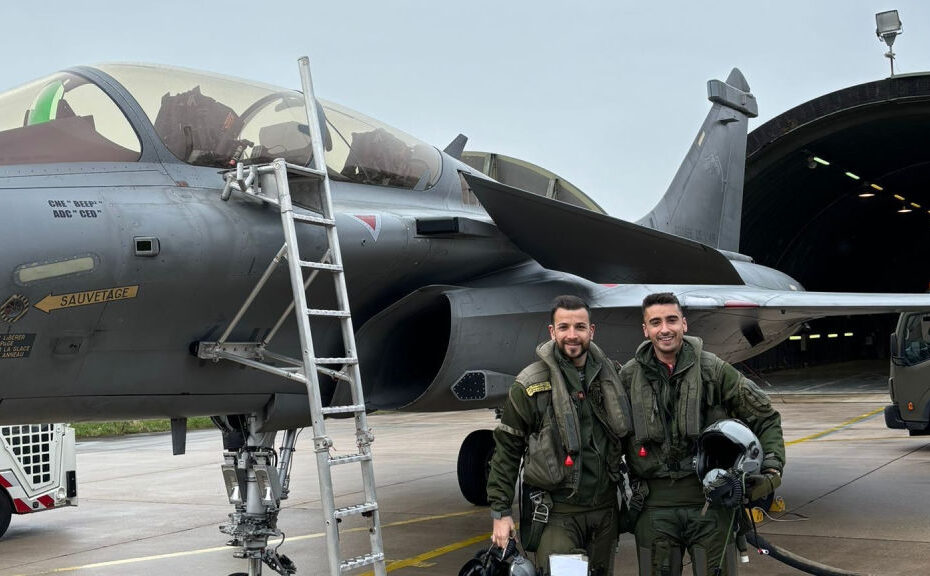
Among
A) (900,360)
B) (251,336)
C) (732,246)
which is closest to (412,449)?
(732,246)

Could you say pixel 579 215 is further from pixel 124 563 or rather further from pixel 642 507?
pixel 124 563

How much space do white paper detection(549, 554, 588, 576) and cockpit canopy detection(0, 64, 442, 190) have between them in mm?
2779

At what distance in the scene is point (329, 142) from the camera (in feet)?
19.3

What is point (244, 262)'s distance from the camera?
4.91m

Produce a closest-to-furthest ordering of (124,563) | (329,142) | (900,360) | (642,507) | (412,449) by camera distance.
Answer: (642,507)
(329,142)
(124,563)
(900,360)
(412,449)

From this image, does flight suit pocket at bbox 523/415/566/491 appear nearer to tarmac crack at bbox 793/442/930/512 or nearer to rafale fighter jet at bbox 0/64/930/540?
rafale fighter jet at bbox 0/64/930/540

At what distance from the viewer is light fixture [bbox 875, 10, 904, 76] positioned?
68.7 feet

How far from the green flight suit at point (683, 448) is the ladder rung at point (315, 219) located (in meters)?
1.90

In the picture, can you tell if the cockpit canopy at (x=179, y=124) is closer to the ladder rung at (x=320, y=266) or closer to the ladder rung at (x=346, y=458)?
the ladder rung at (x=320, y=266)

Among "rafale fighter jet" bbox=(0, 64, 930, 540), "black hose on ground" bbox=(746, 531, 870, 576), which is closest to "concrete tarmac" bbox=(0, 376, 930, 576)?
"black hose on ground" bbox=(746, 531, 870, 576)

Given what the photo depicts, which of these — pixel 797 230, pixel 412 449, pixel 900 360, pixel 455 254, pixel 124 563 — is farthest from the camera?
pixel 797 230

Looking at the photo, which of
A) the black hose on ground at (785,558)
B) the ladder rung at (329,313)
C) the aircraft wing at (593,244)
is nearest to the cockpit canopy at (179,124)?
the aircraft wing at (593,244)

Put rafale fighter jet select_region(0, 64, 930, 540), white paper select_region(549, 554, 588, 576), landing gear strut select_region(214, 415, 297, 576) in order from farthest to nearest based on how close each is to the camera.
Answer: landing gear strut select_region(214, 415, 297, 576), rafale fighter jet select_region(0, 64, 930, 540), white paper select_region(549, 554, 588, 576)

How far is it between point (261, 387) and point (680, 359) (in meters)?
2.57
